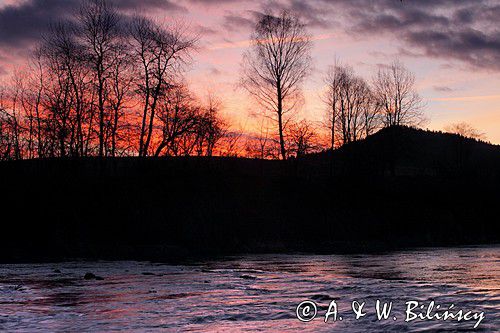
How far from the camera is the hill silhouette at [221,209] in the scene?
1885 inches

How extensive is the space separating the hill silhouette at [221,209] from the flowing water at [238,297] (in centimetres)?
1650

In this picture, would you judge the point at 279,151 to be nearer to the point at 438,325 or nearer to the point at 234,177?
the point at 234,177

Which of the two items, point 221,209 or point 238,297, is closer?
point 238,297

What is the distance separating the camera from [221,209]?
179ft

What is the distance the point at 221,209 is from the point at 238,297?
3559 cm

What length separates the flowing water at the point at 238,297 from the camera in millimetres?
13938

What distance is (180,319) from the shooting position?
14.9 metres

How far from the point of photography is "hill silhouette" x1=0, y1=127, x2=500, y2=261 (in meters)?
47.9

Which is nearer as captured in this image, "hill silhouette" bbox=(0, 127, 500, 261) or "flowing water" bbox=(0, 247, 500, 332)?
"flowing water" bbox=(0, 247, 500, 332)

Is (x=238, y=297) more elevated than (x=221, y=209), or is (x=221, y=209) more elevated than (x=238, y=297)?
(x=221, y=209)

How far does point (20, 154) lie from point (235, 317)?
55.1 meters

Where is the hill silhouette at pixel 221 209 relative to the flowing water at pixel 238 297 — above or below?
above

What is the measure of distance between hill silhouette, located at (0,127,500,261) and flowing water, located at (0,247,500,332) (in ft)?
54.1

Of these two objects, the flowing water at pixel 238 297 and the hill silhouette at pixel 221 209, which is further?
the hill silhouette at pixel 221 209
